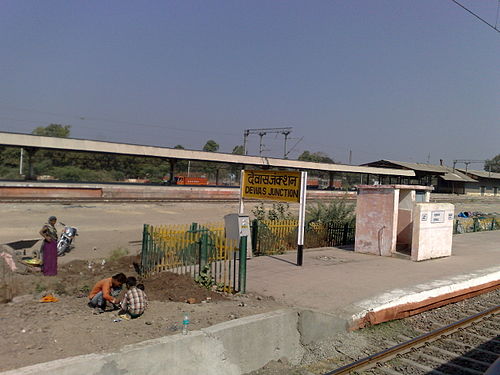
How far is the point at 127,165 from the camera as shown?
72.6 metres

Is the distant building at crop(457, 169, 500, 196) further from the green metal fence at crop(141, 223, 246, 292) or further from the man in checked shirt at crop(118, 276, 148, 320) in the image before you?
the man in checked shirt at crop(118, 276, 148, 320)

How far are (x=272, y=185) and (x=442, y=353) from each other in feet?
19.7

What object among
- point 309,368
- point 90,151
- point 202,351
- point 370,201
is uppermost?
point 90,151

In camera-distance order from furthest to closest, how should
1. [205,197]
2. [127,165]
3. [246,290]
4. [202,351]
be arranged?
[127,165], [205,197], [246,290], [202,351]

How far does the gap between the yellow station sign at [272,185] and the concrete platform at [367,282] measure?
1725mm

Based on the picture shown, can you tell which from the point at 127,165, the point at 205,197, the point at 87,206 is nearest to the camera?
the point at 87,206

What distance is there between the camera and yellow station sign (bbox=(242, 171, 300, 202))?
11.0m

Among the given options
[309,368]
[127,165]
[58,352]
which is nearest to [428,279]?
[309,368]

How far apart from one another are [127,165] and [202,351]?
7017 centimetres

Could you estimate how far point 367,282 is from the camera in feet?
31.1

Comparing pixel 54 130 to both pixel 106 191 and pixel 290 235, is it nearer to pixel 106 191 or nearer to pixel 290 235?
pixel 106 191

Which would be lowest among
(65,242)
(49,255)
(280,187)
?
(65,242)

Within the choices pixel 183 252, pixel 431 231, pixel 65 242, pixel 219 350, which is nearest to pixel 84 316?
pixel 219 350

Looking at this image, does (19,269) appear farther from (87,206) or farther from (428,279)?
(87,206)
